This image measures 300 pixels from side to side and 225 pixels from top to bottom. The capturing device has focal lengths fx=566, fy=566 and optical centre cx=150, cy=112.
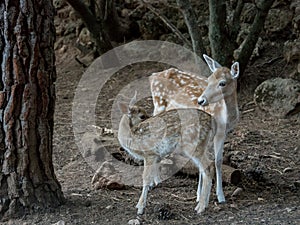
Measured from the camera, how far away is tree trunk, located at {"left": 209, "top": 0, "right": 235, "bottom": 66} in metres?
7.29

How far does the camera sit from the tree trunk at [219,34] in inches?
287

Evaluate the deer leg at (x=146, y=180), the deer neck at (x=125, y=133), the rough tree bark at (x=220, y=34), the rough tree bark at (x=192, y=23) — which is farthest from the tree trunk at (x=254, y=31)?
the deer leg at (x=146, y=180)

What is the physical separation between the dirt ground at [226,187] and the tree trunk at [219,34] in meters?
0.71

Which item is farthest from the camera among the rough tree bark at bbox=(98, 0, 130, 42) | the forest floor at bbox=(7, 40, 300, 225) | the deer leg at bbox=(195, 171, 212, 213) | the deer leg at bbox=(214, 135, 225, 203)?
the rough tree bark at bbox=(98, 0, 130, 42)

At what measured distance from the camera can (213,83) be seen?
4.68 m

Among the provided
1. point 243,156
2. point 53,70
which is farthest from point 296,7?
point 53,70

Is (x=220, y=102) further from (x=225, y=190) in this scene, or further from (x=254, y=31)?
(x=254, y=31)

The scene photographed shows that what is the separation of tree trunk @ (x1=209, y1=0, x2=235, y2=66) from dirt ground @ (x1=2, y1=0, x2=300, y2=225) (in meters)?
0.71

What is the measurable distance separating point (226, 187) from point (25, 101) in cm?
190

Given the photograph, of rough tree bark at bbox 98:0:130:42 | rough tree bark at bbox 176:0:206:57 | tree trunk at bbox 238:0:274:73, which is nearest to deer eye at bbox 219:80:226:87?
rough tree bark at bbox 176:0:206:57

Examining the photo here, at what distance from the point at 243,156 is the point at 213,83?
53.8 inches

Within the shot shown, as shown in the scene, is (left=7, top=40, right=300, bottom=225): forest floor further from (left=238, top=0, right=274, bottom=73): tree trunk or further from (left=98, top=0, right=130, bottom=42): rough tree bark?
(left=98, top=0, right=130, bottom=42): rough tree bark

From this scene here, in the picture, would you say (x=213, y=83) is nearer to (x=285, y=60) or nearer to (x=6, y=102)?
(x=6, y=102)

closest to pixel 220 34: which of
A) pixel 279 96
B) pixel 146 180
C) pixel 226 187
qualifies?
pixel 279 96
